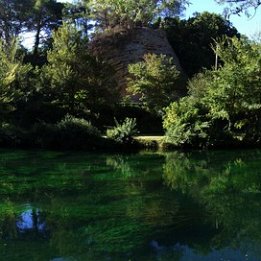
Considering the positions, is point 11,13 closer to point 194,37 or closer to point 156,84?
point 194,37

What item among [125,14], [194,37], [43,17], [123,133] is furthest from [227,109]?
[43,17]

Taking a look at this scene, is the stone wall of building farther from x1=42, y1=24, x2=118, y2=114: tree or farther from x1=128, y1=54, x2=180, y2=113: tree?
x1=128, y1=54, x2=180, y2=113: tree

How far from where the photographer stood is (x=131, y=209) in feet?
44.9

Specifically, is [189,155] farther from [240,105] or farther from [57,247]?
[57,247]

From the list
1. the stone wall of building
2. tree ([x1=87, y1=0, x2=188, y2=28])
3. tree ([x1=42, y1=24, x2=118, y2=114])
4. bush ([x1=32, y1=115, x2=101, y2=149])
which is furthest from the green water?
tree ([x1=87, y1=0, x2=188, y2=28])

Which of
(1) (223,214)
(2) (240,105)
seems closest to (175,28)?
(2) (240,105)

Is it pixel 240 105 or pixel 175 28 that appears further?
pixel 175 28

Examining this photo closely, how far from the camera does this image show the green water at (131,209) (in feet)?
32.9

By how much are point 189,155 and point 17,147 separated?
10951 millimetres

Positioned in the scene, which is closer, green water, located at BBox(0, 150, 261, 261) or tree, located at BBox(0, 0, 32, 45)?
green water, located at BBox(0, 150, 261, 261)

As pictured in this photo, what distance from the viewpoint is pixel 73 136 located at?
29.0 meters

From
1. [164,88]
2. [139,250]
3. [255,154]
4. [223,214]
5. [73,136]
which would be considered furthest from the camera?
[164,88]

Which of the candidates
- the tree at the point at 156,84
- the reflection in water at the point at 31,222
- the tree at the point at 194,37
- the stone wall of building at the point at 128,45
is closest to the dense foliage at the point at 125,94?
the tree at the point at 156,84

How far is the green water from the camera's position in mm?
10016
